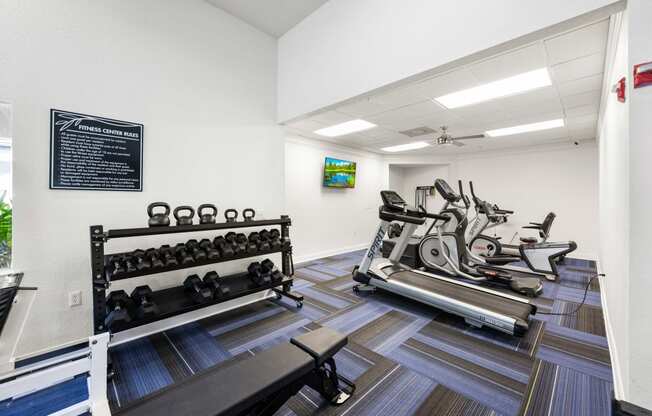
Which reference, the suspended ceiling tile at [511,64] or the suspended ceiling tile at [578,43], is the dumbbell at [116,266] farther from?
the suspended ceiling tile at [578,43]

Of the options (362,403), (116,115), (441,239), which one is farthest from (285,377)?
(441,239)

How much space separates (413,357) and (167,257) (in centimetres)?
229

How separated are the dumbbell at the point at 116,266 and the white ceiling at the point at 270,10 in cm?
284

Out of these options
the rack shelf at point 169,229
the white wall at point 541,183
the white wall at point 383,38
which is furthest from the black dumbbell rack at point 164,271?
the white wall at point 541,183

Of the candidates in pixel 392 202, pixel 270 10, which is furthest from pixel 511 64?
pixel 270 10

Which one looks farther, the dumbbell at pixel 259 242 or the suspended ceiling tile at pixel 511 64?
the dumbbell at pixel 259 242

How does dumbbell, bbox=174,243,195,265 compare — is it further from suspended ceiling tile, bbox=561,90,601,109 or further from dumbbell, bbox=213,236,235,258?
suspended ceiling tile, bbox=561,90,601,109

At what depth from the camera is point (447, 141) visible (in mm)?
4848

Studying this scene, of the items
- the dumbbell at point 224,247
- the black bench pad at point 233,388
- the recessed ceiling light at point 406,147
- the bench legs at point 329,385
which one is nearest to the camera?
the black bench pad at point 233,388

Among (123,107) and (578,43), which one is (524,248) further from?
(123,107)

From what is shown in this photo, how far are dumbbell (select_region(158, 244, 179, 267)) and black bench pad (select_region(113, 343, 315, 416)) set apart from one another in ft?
3.90

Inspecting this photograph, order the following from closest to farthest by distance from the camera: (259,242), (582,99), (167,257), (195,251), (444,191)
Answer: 1. (167,257)
2. (195,251)
3. (259,242)
4. (582,99)
5. (444,191)

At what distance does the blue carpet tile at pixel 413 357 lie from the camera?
1746 millimetres

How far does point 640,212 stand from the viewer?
134cm
